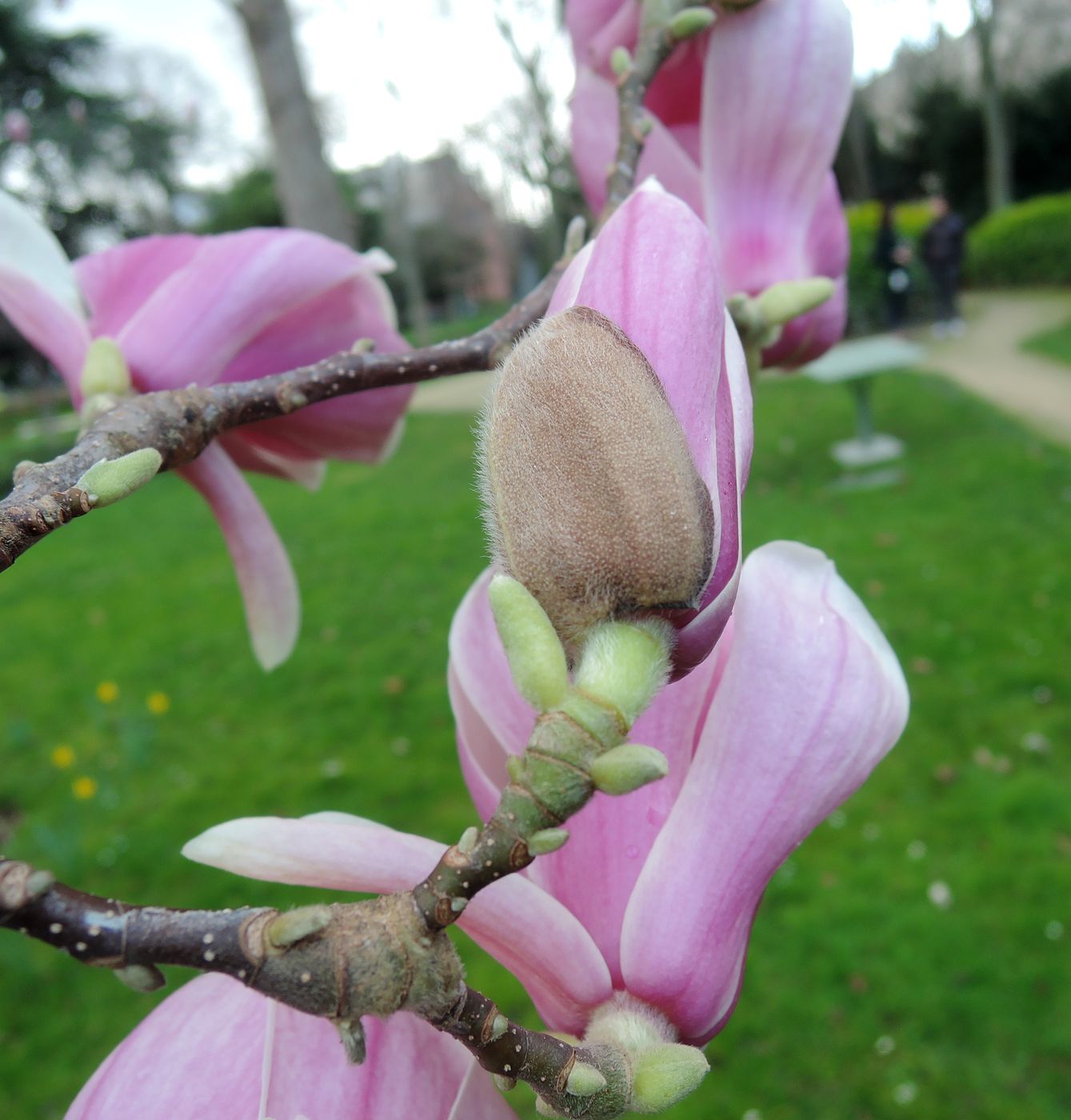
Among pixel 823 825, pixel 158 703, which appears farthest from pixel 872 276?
pixel 158 703

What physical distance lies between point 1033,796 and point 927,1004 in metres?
0.72

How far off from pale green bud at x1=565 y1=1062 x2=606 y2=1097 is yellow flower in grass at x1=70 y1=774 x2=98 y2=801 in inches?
113

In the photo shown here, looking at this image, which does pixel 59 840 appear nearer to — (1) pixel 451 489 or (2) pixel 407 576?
(2) pixel 407 576

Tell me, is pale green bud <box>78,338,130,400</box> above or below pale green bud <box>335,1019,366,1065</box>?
above

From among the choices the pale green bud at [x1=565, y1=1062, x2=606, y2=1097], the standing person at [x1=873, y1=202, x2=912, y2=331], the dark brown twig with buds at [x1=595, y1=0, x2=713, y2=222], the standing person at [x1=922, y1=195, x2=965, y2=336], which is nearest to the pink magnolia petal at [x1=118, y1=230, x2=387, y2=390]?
the dark brown twig with buds at [x1=595, y1=0, x2=713, y2=222]

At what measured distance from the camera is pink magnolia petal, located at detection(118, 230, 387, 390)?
54 cm

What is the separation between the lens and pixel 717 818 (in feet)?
1.14

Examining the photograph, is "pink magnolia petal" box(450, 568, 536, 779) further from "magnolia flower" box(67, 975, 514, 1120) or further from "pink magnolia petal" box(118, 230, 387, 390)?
"pink magnolia petal" box(118, 230, 387, 390)

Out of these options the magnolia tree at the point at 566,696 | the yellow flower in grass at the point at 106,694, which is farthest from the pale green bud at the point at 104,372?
the yellow flower in grass at the point at 106,694

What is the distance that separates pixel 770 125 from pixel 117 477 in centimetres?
39

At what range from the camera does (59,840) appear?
6.64 ft

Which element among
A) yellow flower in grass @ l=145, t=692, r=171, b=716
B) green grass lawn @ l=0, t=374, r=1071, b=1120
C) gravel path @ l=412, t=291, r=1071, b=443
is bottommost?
gravel path @ l=412, t=291, r=1071, b=443

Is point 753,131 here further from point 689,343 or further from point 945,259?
point 945,259

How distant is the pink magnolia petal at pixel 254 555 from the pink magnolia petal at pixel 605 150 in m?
0.26
